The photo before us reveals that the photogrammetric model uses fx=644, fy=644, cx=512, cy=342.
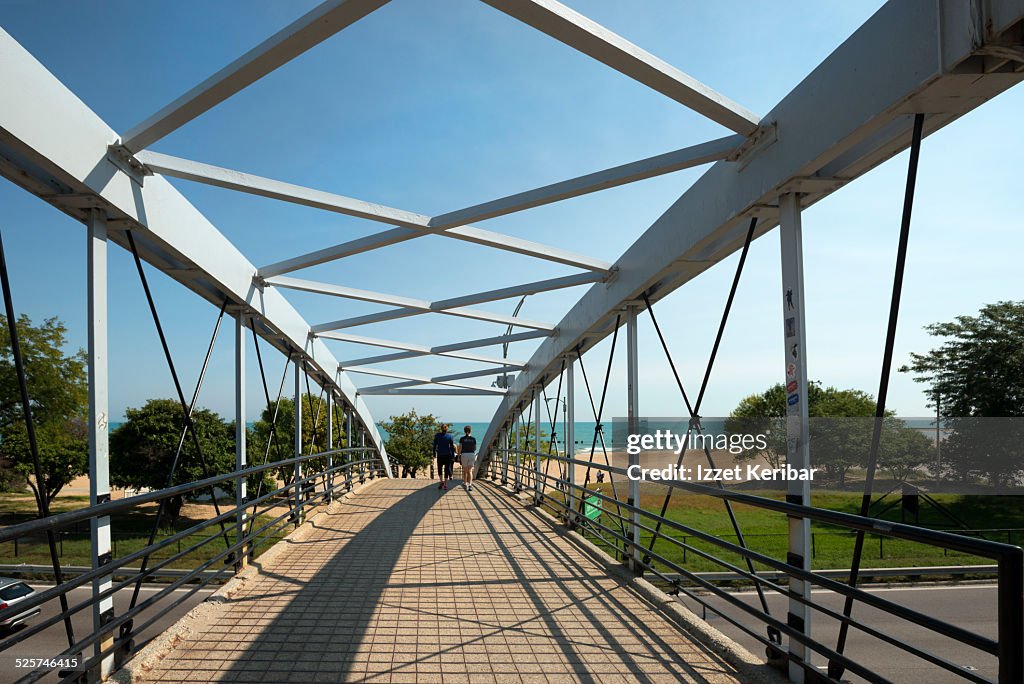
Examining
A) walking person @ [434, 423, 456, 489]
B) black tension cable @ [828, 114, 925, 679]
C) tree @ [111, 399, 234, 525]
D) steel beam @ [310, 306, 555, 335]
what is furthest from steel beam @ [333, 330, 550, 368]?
tree @ [111, 399, 234, 525]

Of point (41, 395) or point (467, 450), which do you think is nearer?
point (467, 450)

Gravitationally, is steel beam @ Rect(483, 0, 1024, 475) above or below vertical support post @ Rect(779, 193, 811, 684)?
above

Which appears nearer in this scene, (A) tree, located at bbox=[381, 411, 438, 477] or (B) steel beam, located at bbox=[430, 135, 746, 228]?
(B) steel beam, located at bbox=[430, 135, 746, 228]

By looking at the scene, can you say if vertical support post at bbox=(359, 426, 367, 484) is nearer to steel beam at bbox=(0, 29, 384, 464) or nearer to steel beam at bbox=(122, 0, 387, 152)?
steel beam at bbox=(0, 29, 384, 464)

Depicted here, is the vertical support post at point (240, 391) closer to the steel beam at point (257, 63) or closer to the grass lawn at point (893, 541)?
the steel beam at point (257, 63)

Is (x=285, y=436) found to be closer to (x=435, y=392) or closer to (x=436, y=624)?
(x=435, y=392)

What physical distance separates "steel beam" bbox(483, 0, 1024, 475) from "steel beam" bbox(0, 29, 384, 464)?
4.12 metres

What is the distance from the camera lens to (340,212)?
5703 mm

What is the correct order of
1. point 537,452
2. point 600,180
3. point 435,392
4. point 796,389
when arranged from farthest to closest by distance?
point 435,392 → point 537,452 → point 600,180 → point 796,389

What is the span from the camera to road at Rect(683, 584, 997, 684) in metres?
11.8

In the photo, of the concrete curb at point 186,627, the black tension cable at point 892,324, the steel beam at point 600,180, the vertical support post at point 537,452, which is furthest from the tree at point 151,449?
the black tension cable at point 892,324

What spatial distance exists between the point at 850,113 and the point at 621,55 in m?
1.23

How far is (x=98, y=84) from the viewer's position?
541 cm

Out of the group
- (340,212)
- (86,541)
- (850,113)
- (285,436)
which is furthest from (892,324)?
(285,436)
